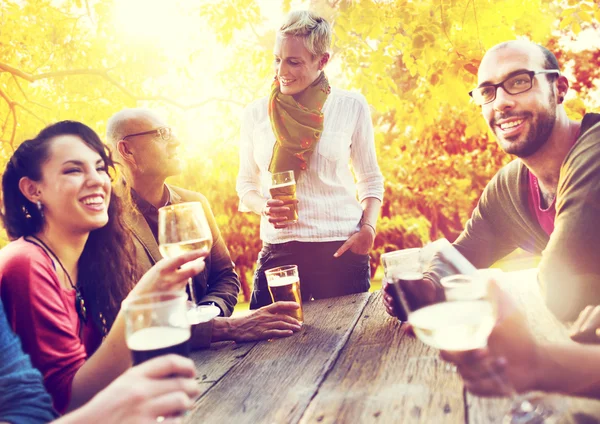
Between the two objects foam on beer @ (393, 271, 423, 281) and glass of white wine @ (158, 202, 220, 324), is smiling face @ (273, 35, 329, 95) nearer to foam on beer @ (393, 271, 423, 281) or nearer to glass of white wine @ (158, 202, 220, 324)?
glass of white wine @ (158, 202, 220, 324)

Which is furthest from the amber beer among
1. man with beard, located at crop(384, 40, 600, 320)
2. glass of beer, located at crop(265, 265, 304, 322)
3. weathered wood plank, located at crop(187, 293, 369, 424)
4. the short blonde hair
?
the short blonde hair

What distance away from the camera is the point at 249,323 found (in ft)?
7.16

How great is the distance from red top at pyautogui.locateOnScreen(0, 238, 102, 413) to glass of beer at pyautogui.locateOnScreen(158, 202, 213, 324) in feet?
1.45

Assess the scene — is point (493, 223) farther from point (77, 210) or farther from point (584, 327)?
point (77, 210)

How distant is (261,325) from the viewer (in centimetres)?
216

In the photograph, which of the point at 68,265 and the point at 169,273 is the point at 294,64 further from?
the point at 169,273

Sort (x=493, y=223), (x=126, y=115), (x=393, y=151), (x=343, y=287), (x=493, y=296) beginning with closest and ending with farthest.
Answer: (x=493, y=296), (x=493, y=223), (x=343, y=287), (x=126, y=115), (x=393, y=151)

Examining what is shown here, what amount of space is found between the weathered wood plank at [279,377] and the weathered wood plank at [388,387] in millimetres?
52

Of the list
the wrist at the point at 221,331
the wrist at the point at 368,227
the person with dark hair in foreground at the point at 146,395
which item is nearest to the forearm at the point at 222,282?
the wrist at the point at 221,331

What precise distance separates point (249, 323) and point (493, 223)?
4.34ft

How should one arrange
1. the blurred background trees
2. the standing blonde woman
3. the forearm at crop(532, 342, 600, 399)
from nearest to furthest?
the forearm at crop(532, 342, 600, 399), the standing blonde woman, the blurred background trees

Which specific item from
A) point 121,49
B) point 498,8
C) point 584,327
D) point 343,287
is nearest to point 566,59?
point 498,8

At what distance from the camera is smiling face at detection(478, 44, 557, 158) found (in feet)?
7.91

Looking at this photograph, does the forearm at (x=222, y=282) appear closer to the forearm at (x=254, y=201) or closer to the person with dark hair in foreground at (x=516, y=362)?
the forearm at (x=254, y=201)
